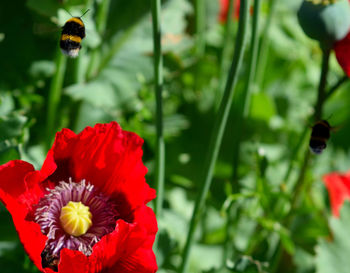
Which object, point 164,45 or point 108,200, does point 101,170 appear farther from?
point 164,45

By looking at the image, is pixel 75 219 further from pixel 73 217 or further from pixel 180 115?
pixel 180 115

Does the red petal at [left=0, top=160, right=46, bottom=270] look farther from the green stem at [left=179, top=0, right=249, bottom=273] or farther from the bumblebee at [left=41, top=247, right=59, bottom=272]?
the green stem at [left=179, top=0, right=249, bottom=273]

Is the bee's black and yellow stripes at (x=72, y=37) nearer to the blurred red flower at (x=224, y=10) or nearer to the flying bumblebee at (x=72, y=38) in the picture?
the flying bumblebee at (x=72, y=38)

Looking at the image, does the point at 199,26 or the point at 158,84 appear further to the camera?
the point at 199,26

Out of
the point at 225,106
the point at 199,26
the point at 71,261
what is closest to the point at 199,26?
the point at 199,26

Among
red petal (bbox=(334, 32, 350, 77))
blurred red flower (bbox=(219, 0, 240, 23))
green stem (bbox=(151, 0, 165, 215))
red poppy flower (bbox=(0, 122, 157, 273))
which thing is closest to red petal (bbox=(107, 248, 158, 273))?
red poppy flower (bbox=(0, 122, 157, 273))

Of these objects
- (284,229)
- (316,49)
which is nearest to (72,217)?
(284,229)
